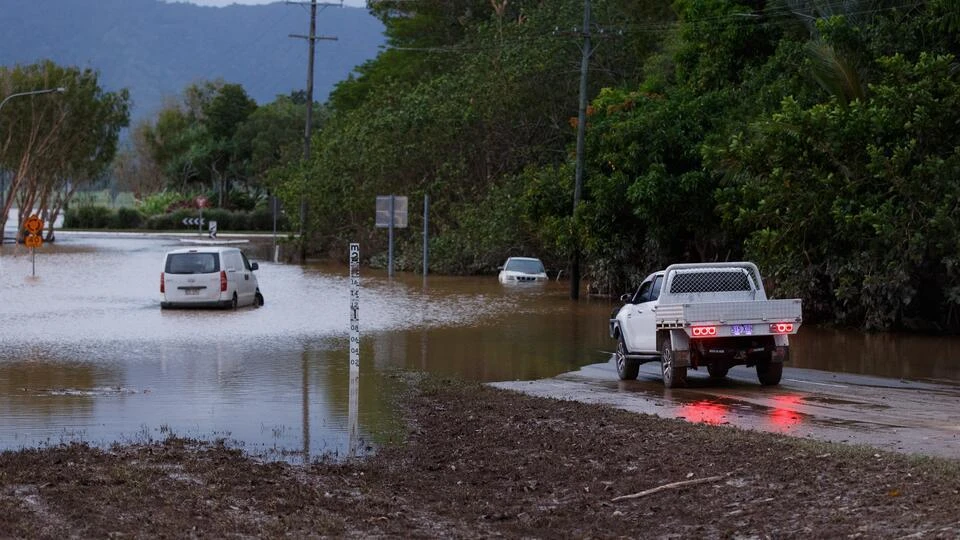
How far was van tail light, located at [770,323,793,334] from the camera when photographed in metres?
18.6

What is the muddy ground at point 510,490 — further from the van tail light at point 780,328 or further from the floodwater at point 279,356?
the van tail light at point 780,328

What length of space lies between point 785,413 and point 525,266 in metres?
34.7

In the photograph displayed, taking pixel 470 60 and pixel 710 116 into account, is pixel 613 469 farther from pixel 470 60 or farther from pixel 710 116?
pixel 470 60

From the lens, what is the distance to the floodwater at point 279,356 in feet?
50.8

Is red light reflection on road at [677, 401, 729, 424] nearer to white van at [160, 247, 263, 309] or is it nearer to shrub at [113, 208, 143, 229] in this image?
white van at [160, 247, 263, 309]

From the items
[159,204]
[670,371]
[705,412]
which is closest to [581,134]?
[670,371]

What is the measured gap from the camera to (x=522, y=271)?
1978 inches

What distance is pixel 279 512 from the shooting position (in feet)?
33.8

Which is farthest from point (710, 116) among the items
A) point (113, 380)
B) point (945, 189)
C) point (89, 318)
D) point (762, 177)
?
point (113, 380)

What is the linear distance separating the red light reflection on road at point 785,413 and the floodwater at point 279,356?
131 centimetres

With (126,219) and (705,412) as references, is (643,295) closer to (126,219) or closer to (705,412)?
(705,412)

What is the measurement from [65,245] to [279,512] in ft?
266

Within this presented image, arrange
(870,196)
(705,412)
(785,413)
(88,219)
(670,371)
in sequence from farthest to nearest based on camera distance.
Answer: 1. (88,219)
2. (870,196)
3. (670,371)
4. (705,412)
5. (785,413)

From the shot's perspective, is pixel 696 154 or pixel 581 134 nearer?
pixel 696 154
